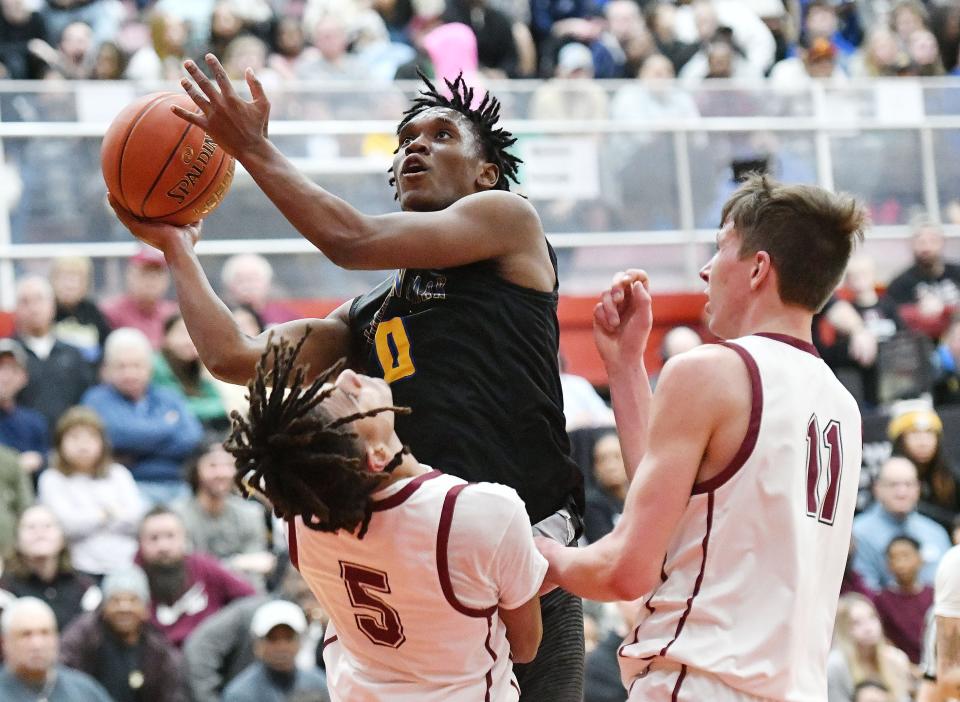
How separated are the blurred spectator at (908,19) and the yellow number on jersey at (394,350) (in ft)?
38.5

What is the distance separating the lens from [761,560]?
3498 mm

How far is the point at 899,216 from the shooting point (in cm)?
1302

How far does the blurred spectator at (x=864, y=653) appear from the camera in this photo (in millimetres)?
8867

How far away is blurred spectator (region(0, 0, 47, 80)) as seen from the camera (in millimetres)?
11891

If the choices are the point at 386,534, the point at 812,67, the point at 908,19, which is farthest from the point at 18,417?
the point at 908,19

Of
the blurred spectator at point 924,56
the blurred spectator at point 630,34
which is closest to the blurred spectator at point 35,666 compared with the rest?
the blurred spectator at point 630,34

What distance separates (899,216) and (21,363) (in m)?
7.13

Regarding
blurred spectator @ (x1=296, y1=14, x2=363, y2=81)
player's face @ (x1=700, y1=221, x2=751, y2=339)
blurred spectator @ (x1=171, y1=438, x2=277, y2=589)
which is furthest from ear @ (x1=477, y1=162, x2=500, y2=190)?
blurred spectator @ (x1=296, y1=14, x2=363, y2=81)

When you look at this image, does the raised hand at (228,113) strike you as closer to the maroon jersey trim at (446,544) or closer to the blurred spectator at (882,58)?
the maroon jersey trim at (446,544)

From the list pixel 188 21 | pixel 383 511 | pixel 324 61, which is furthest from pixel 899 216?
pixel 383 511

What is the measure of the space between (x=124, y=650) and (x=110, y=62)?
5.06 meters

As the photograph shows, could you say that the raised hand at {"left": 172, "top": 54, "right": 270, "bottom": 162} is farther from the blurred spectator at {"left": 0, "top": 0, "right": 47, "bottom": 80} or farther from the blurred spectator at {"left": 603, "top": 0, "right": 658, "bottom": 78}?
the blurred spectator at {"left": 603, "top": 0, "right": 658, "bottom": 78}

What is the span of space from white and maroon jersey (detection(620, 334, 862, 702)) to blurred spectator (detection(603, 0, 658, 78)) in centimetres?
1054

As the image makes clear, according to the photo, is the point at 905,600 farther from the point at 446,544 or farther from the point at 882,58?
the point at 446,544
